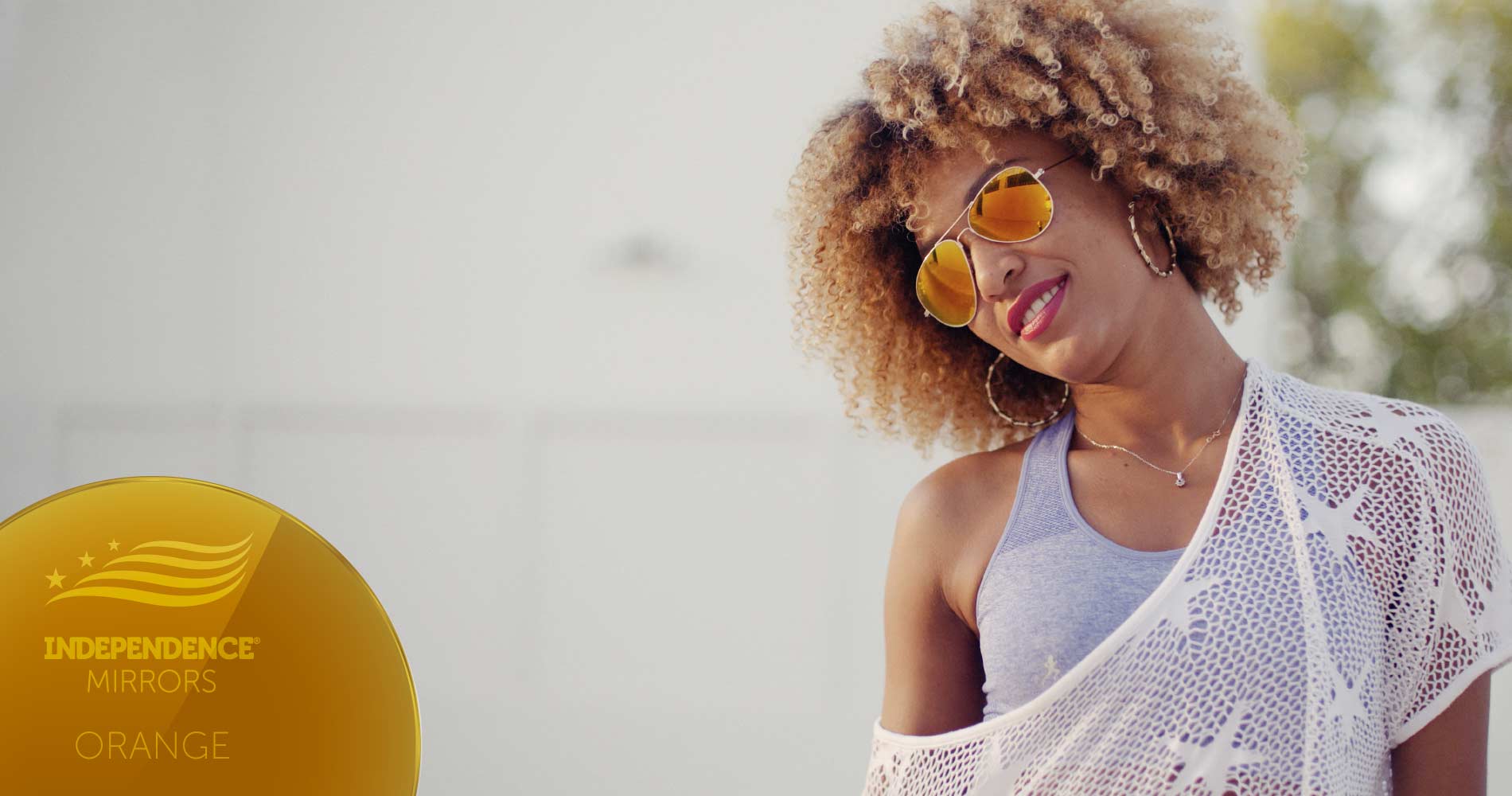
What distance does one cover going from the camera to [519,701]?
5.70 meters

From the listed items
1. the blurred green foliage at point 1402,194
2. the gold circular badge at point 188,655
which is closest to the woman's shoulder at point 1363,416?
the gold circular badge at point 188,655

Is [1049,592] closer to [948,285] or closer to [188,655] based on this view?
[948,285]

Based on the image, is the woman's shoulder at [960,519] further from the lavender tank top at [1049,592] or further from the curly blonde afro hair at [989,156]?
the curly blonde afro hair at [989,156]

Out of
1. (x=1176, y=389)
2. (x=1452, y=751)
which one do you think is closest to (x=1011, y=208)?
(x=1176, y=389)

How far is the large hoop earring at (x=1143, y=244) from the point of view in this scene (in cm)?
158

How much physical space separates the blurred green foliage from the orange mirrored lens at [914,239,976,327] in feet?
50.6

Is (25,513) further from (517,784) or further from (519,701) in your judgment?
(519,701)

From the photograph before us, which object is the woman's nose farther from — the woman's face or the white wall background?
the white wall background

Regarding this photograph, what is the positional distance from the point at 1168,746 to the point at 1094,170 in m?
0.71

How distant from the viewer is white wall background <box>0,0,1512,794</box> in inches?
230

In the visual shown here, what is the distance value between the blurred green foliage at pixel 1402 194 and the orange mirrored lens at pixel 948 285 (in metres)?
15.4

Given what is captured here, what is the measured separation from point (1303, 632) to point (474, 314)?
5.55 metres

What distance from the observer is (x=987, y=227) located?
1.55 m

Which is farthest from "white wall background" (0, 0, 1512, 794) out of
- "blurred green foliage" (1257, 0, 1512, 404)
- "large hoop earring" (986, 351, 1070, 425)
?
"blurred green foliage" (1257, 0, 1512, 404)
